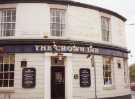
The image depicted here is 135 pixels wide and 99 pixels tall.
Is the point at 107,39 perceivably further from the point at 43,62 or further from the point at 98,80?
the point at 43,62

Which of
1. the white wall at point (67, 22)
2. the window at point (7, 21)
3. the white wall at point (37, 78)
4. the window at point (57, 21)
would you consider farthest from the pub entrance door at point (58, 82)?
the window at point (7, 21)

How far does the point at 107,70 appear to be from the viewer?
17734 mm

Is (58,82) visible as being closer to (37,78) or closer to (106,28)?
(37,78)

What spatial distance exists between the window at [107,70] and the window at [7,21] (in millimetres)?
6777

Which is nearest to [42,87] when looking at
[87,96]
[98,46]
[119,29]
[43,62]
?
[43,62]

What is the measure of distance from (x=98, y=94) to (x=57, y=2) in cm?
665

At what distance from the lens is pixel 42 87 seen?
15.0m

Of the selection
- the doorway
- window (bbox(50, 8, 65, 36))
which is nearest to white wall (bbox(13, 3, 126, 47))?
window (bbox(50, 8, 65, 36))

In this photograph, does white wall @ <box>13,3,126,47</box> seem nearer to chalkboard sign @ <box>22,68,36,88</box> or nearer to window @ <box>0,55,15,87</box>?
window @ <box>0,55,15,87</box>

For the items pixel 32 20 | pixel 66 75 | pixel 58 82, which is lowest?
pixel 58 82

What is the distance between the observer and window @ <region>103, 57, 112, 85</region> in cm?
1748

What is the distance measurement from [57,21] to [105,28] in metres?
3.99

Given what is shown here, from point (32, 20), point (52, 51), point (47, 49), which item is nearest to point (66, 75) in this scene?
point (52, 51)

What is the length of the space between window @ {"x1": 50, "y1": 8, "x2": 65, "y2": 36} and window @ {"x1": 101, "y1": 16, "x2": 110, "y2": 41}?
333 cm
